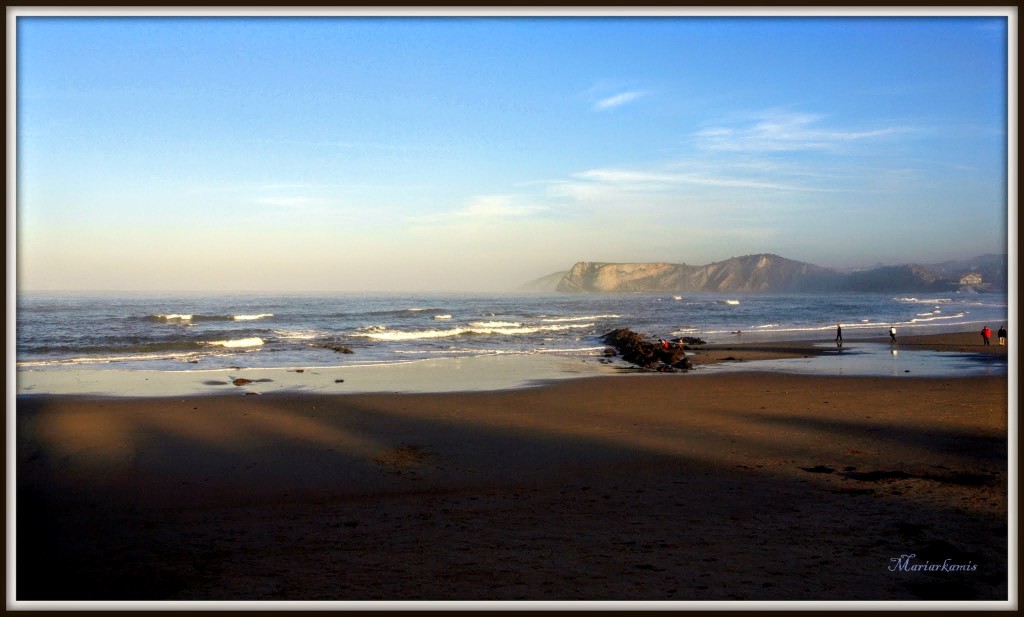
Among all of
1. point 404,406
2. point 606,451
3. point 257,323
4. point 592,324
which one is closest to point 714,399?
point 606,451

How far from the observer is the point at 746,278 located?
171 metres

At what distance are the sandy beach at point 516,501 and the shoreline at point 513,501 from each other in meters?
0.03

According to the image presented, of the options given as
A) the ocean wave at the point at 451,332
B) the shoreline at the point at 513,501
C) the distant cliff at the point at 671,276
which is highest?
the distant cliff at the point at 671,276

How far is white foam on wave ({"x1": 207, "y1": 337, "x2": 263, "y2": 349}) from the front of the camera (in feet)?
94.5

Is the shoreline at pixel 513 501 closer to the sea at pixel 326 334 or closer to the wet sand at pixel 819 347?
the sea at pixel 326 334

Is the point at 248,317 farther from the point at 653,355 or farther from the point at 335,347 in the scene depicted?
the point at 653,355

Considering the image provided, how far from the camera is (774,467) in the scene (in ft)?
29.6

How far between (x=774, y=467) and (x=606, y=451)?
2392 millimetres

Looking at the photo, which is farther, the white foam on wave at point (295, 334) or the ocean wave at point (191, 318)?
the ocean wave at point (191, 318)

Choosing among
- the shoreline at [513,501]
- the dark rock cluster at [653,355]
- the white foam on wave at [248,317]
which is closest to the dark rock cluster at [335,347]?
the dark rock cluster at [653,355]

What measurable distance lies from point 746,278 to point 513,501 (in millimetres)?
174221

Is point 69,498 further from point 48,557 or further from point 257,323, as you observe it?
point 257,323

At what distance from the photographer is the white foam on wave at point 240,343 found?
28.8 m

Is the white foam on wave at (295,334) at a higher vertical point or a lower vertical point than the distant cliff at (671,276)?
lower
